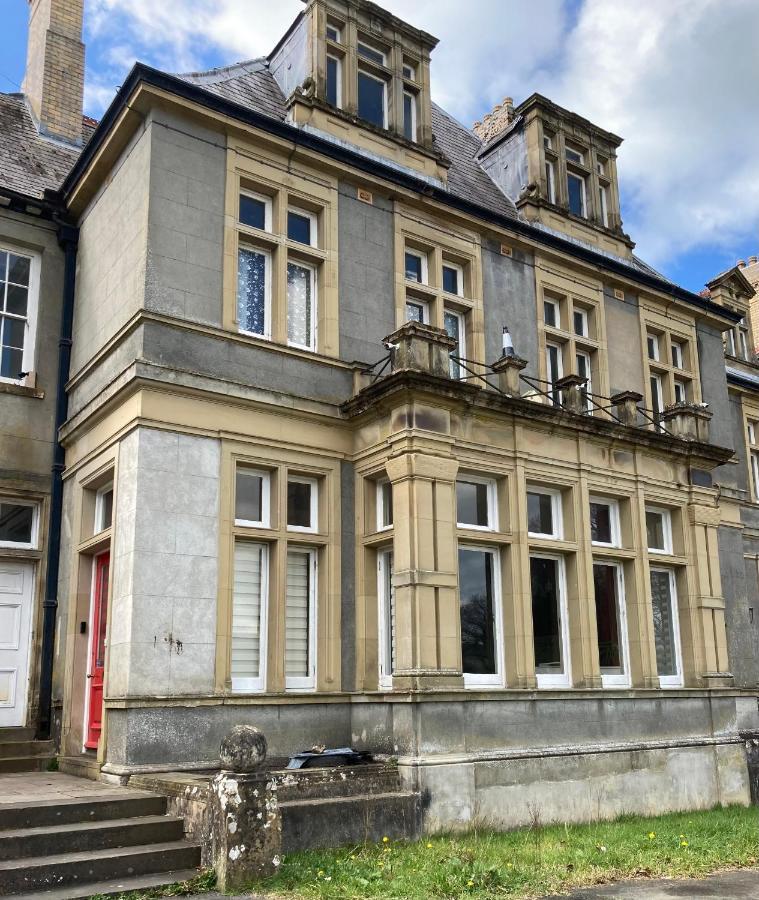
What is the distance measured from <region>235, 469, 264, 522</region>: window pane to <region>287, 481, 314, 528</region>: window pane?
0.37 m

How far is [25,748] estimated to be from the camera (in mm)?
10953

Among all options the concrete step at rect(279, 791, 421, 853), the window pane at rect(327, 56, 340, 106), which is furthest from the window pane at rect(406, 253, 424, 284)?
the concrete step at rect(279, 791, 421, 853)

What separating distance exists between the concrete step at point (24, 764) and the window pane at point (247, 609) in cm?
271

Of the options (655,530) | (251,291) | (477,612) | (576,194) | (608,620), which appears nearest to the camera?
(477,612)

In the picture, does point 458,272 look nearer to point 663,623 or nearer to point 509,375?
point 509,375

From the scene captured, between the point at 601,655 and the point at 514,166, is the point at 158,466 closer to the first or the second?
the point at 601,655

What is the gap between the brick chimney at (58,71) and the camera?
49.1 ft

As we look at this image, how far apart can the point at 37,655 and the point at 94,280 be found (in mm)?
4818

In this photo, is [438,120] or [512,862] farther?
[438,120]

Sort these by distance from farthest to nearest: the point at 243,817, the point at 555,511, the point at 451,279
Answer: the point at 451,279
the point at 555,511
the point at 243,817

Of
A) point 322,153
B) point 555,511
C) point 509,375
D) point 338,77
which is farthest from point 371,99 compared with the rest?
point 555,511

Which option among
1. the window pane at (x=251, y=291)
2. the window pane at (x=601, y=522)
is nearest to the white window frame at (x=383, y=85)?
the window pane at (x=251, y=291)

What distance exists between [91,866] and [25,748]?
440cm

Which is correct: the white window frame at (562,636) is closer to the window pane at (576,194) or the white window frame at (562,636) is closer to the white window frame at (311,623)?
the white window frame at (311,623)
